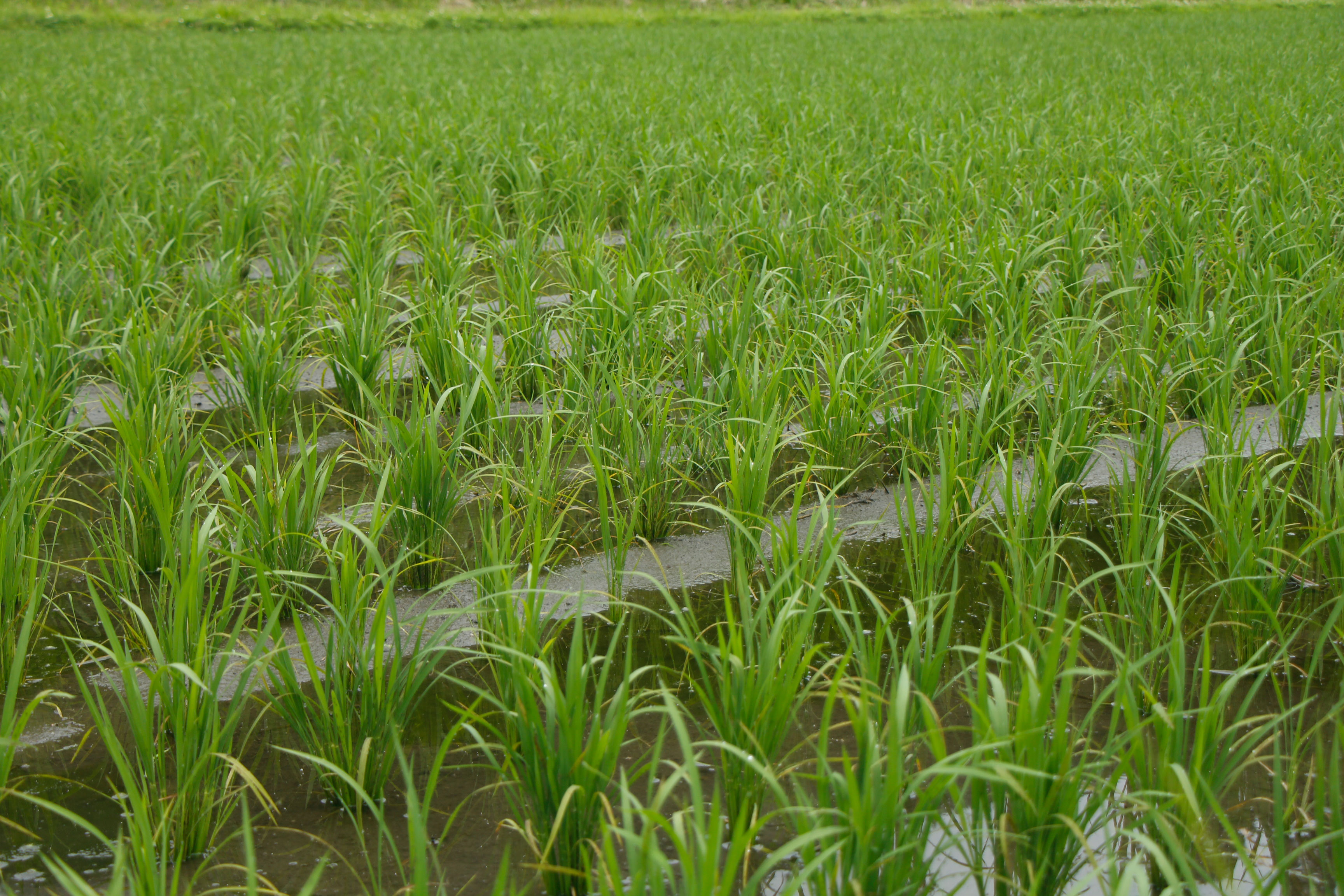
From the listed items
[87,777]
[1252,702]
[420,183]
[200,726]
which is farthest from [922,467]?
[420,183]

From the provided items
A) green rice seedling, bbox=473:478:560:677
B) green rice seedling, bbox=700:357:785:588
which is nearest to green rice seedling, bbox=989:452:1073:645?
green rice seedling, bbox=700:357:785:588

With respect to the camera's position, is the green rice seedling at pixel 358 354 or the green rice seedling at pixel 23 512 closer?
the green rice seedling at pixel 23 512

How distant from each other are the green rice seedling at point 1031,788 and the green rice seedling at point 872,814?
0.06m

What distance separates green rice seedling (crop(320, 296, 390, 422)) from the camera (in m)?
2.47

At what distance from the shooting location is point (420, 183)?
4.21 meters

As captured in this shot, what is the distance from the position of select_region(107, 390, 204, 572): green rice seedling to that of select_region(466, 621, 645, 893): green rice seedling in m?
0.79

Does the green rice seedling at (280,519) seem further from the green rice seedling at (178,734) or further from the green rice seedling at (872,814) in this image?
the green rice seedling at (872,814)

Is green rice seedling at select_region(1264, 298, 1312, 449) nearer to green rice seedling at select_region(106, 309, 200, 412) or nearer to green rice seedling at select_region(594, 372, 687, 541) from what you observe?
green rice seedling at select_region(594, 372, 687, 541)

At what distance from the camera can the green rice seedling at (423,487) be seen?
1.84m

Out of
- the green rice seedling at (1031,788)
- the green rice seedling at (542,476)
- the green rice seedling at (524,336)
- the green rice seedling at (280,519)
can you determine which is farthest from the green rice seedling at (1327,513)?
the green rice seedling at (280,519)

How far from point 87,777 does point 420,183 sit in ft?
10.7

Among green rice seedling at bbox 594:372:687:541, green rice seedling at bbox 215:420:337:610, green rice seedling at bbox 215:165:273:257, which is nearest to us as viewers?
green rice seedling at bbox 215:420:337:610

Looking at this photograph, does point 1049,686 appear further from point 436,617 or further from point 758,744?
point 436,617

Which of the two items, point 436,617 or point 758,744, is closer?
point 758,744
